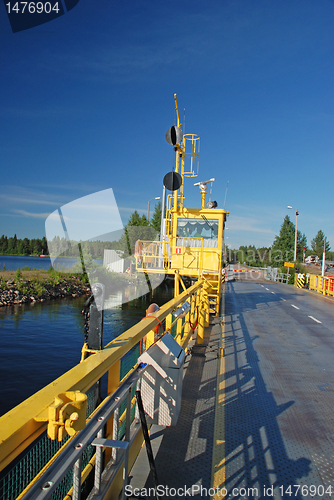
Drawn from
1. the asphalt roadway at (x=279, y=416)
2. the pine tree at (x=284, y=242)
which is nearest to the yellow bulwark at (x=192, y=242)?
the asphalt roadway at (x=279, y=416)

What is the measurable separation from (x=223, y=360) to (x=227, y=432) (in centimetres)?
269

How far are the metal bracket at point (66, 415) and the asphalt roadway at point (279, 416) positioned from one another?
193 cm

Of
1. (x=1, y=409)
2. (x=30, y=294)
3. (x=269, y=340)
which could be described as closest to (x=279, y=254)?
(x=30, y=294)

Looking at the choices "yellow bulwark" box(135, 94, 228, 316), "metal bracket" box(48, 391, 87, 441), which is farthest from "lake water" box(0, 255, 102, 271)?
"metal bracket" box(48, 391, 87, 441)

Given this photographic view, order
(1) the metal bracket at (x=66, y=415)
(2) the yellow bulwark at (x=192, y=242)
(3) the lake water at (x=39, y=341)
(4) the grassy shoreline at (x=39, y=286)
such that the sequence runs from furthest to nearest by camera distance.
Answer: (4) the grassy shoreline at (x=39, y=286)
(2) the yellow bulwark at (x=192, y=242)
(3) the lake water at (x=39, y=341)
(1) the metal bracket at (x=66, y=415)

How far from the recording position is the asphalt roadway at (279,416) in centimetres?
290

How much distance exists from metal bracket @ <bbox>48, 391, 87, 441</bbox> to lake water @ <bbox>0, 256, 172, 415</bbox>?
6.52 meters

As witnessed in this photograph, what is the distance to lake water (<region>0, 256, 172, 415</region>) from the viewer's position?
325 inches

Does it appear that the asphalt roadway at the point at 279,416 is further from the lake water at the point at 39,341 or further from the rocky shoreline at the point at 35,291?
the rocky shoreline at the point at 35,291

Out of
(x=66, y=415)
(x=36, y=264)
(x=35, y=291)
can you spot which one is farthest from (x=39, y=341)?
(x=36, y=264)

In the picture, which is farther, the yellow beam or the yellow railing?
the yellow railing

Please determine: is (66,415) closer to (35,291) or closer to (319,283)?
(35,291)

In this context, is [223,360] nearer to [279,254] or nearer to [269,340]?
[269,340]

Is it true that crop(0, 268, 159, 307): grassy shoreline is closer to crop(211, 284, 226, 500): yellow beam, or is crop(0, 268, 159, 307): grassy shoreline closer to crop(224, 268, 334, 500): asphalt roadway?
crop(224, 268, 334, 500): asphalt roadway
